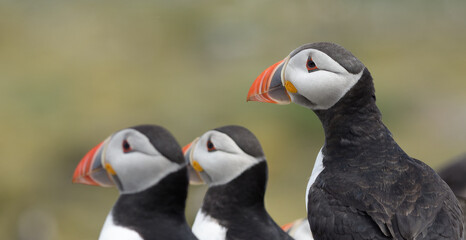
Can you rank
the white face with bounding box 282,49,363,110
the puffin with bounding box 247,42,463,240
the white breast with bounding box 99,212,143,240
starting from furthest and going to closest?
the white breast with bounding box 99,212,143,240
the white face with bounding box 282,49,363,110
the puffin with bounding box 247,42,463,240

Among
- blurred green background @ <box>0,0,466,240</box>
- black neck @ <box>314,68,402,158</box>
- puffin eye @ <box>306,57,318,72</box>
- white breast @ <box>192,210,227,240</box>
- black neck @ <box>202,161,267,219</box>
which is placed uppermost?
puffin eye @ <box>306,57,318,72</box>

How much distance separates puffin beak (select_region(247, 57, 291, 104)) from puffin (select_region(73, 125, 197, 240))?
66cm

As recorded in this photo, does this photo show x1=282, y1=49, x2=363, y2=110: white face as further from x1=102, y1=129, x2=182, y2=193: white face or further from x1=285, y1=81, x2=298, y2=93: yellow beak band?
x1=102, y1=129, x2=182, y2=193: white face

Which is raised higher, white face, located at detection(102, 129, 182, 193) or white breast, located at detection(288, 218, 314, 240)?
white face, located at detection(102, 129, 182, 193)


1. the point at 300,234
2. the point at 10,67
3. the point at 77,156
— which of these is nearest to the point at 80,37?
the point at 10,67

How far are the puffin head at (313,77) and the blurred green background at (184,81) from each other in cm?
450

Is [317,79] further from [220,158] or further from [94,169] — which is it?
[94,169]

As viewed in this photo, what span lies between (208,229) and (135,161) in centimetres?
46

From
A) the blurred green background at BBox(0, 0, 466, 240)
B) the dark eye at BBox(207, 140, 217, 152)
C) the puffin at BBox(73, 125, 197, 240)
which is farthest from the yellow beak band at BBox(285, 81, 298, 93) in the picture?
the blurred green background at BBox(0, 0, 466, 240)

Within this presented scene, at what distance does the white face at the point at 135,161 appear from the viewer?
11.8 ft

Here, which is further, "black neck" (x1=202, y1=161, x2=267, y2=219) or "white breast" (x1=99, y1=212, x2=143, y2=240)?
"black neck" (x1=202, y1=161, x2=267, y2=219)

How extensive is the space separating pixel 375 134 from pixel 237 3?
13965 mm

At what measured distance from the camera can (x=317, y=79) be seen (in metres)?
2.91

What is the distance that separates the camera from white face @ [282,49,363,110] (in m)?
2.89
